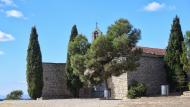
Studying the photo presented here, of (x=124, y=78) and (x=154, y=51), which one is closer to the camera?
(x=124, y=78)

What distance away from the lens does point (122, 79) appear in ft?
128

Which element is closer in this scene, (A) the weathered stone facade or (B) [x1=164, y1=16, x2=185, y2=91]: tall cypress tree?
(A) the weathered stone facade

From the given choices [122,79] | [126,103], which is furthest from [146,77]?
[126,103]

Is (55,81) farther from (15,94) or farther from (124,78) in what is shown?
(124,78)

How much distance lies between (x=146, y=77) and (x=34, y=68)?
10.4 metres

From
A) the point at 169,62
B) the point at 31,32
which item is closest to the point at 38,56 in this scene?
the point at 31,32

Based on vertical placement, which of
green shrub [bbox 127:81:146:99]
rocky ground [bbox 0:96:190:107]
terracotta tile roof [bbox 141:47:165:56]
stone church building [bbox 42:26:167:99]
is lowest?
rocky ground [bbox 0:96:190:107]

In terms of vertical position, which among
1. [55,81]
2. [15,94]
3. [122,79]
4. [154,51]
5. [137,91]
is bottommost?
[137,91]

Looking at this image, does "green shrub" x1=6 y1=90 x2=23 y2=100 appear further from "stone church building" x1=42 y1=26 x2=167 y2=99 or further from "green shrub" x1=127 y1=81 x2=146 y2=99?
"green shrub" x1=127 y1=81 x2=146 y2=99

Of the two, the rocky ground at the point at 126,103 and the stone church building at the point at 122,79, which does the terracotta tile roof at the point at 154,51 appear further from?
the rocky ground at the point at 126,103

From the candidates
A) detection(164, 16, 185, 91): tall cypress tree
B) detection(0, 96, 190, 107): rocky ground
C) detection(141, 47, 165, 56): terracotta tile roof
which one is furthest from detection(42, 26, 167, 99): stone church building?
detection(0, 96, 190, 107): rocky ground

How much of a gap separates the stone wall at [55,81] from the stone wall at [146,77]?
607 centimetres

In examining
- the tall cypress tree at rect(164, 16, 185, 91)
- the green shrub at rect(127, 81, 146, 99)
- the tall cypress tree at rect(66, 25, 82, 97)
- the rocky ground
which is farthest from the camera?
the tall cypress tree at rect(66, 25, 82, 97)

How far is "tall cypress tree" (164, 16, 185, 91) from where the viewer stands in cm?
3942
